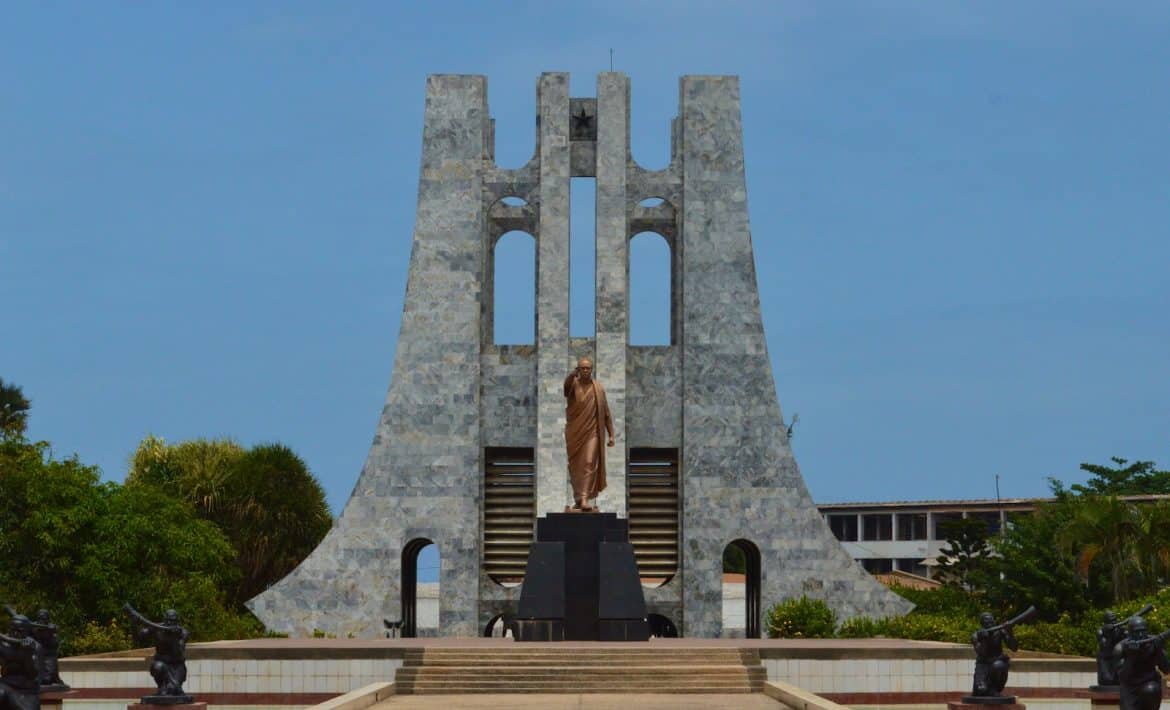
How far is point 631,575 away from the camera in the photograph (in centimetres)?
2716

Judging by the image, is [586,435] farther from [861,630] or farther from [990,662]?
[861,630]

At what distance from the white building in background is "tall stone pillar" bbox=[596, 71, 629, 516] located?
38395 millimetres

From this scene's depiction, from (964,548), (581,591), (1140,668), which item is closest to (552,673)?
(581,591)

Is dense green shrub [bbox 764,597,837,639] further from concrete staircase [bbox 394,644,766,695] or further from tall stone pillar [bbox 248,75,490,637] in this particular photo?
concrete staircase [bbox 394,644,766,695]

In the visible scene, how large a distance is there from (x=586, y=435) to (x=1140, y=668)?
1162 cm

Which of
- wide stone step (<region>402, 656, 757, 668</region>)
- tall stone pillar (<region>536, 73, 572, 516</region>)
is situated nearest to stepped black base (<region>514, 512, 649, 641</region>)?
wide stone step (<region>402, 656, 757, 668</region>)

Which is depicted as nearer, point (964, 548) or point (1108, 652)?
point (1108, 652)

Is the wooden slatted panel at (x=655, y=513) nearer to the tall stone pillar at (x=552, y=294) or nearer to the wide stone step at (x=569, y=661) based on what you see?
the tall stone pillar at (x=552, y=294)

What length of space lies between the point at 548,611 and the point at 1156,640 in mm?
10688

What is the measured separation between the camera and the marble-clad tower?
40969 mm

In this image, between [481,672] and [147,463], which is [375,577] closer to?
[147,463]

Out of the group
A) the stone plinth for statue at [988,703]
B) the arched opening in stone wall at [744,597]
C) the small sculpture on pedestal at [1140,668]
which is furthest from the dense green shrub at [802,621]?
the small sculpture on pedestal at [1140,668]

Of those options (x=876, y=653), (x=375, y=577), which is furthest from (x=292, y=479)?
(x=876, y=653)

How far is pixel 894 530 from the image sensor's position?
80.6m
